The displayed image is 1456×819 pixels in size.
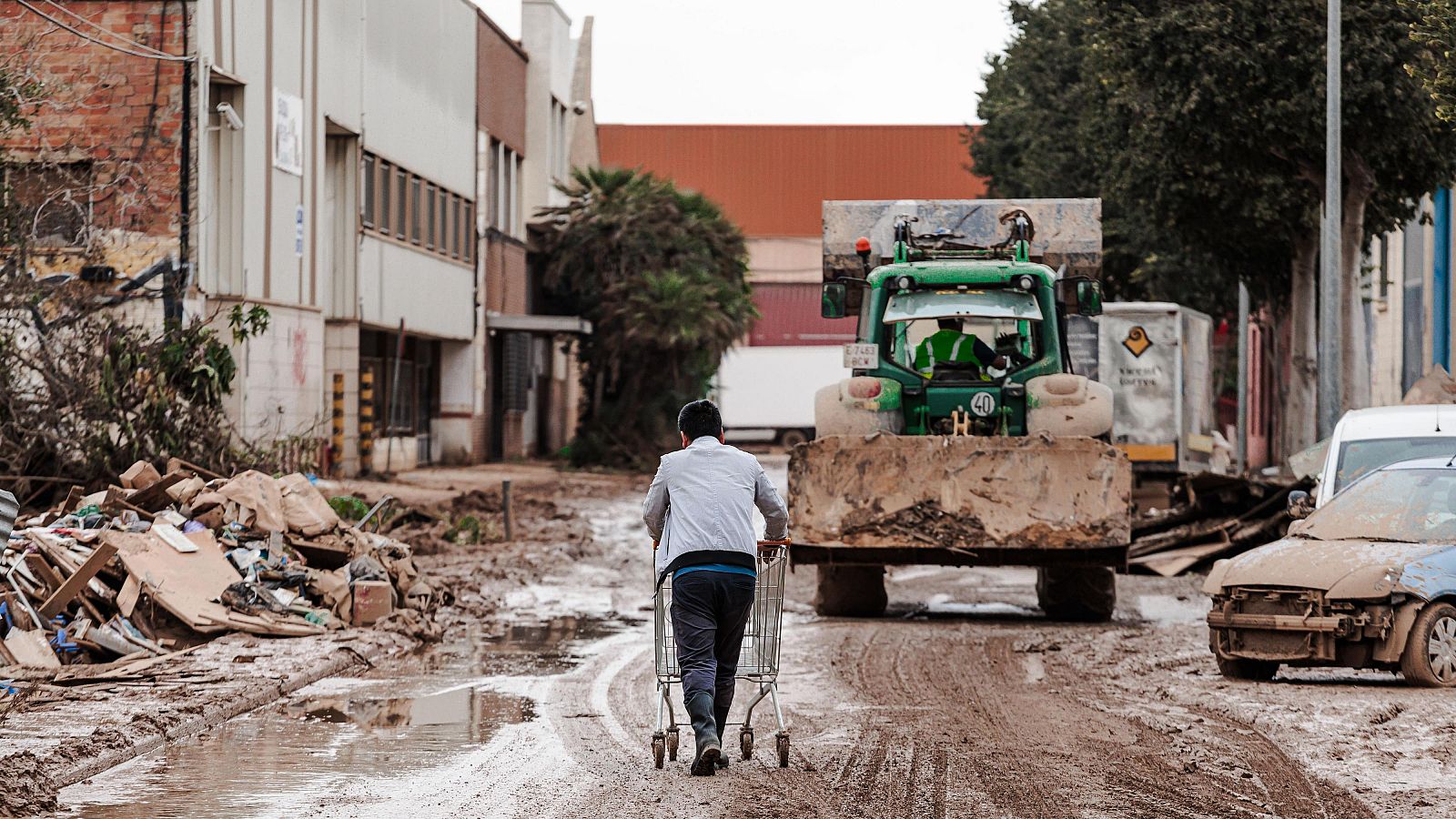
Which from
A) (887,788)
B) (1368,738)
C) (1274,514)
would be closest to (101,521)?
(887,788)

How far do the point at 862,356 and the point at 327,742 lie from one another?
7.93 m

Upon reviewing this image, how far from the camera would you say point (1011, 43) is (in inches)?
1866

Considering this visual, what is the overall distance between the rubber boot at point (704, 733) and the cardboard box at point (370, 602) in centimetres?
689

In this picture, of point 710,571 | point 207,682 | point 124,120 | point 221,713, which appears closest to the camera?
point 710,571

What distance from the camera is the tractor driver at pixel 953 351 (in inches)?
677

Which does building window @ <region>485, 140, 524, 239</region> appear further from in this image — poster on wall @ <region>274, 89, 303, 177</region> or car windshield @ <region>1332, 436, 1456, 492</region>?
car windshield @ <region>1332, 436, 1456, 492</region>

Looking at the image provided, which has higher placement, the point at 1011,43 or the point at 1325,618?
the point at 1011,43

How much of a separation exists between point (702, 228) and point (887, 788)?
126 ft

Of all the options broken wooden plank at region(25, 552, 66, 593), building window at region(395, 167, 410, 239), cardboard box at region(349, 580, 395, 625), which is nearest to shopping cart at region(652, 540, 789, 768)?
broken wooden plank at region(25, 552, 66, 593)

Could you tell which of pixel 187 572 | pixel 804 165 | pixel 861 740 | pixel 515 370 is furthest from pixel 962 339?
pixel 804 165

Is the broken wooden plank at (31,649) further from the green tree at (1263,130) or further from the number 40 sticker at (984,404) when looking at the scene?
the green tree at (1263,130)

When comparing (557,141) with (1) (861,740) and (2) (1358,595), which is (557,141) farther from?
(1) (861,740)

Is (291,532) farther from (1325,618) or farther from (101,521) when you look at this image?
(1325,618)

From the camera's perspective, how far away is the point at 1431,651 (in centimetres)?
1190
